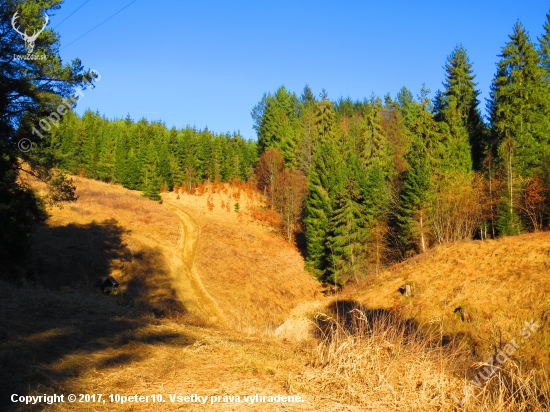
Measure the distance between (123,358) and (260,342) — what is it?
258 centimetres

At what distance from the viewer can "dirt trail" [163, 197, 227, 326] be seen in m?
29.3

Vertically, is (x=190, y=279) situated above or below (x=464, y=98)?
below

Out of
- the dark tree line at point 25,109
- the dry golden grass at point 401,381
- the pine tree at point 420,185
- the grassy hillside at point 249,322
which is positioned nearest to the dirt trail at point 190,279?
the grassy hillside at point 249,322

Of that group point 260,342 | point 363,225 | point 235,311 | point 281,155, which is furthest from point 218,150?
point 260,342

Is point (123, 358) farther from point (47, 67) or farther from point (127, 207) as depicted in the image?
point (127, 207)

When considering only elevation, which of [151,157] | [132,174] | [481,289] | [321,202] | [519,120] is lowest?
[481,289]

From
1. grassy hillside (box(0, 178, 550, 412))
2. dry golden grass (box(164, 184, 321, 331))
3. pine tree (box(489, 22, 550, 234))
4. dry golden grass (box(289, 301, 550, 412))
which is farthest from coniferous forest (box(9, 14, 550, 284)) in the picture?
dry golden grass (box(289, 301, 550, 412))

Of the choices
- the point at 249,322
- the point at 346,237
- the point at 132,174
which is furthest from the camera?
the point at 132,174

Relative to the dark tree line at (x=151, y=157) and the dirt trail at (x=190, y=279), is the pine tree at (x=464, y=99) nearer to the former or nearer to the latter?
the dirt trail at (x=190, y=279)

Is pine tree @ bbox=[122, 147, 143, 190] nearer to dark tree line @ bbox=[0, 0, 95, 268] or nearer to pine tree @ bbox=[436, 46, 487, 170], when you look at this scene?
pine tree @ bbox=[436, 46, 487, 170]

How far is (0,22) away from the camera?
1515 centimetres

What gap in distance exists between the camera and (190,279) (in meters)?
35.3

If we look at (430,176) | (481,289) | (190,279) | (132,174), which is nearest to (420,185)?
(430,176)

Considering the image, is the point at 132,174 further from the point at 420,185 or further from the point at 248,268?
the point at 420,185
